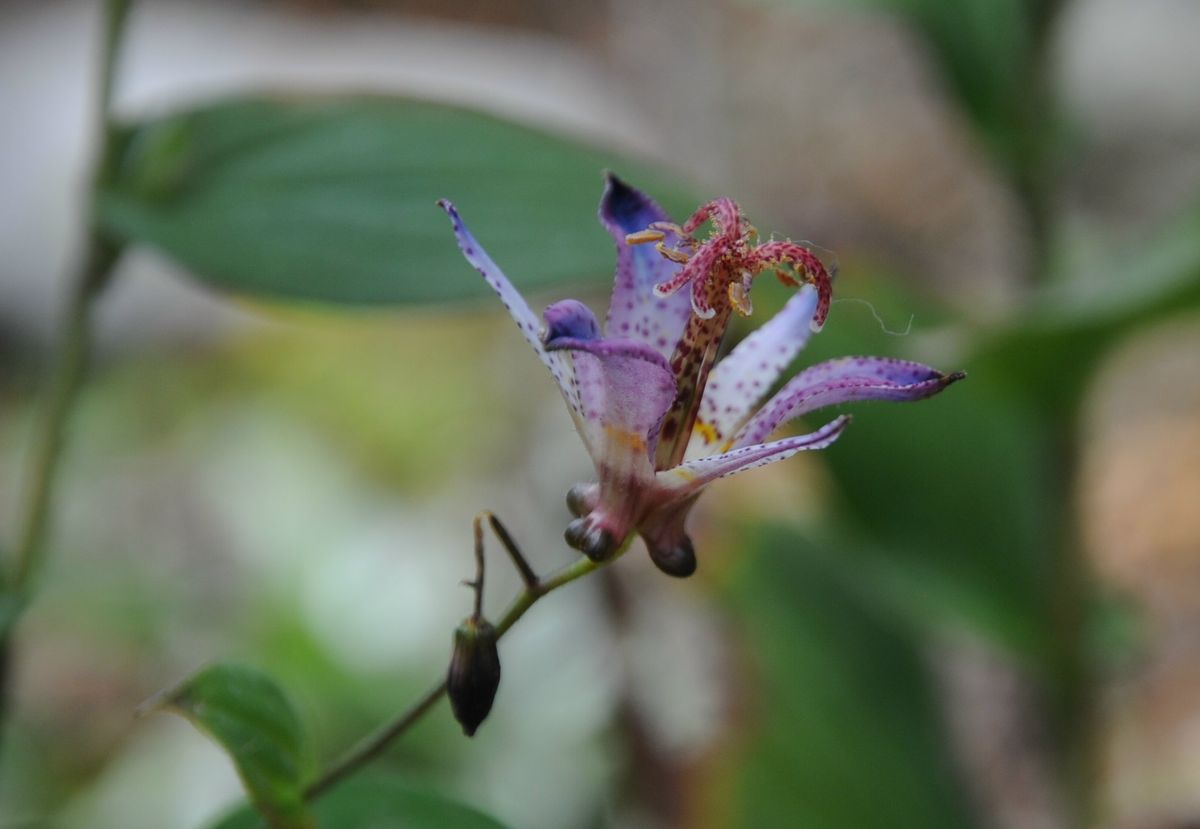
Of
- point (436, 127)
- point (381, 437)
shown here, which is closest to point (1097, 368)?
point (436, 127)

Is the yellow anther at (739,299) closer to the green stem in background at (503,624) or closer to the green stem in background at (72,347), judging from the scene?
the green stem in background at (503,624)

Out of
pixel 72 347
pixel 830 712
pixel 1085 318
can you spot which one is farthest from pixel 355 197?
pixel 830 712

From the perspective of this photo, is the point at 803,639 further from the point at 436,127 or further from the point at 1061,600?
the point at 436,127

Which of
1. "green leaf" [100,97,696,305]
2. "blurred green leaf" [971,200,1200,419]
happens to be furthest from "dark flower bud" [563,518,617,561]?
"blurred green leaf" [971,200,1200,419]

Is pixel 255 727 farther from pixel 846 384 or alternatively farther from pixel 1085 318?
pixel 1085 318

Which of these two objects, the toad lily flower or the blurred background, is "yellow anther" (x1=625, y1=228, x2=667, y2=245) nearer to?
the toad lily flower

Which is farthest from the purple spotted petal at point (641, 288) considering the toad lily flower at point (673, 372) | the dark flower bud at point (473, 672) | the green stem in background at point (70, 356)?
the green stem in background at point (70, 356)
